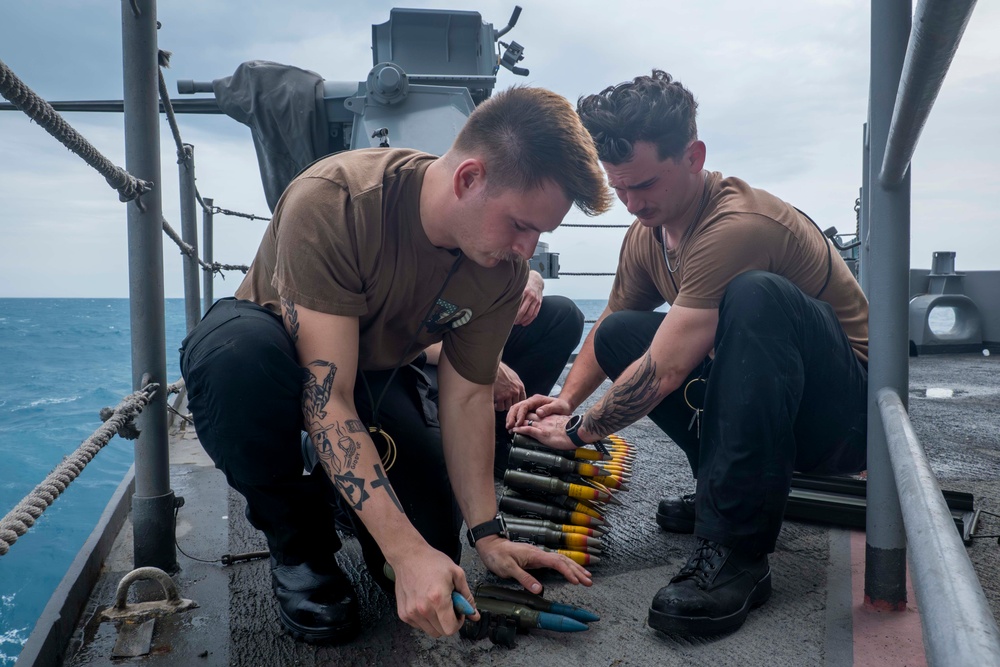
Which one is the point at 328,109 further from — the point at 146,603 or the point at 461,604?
the point at 461,604

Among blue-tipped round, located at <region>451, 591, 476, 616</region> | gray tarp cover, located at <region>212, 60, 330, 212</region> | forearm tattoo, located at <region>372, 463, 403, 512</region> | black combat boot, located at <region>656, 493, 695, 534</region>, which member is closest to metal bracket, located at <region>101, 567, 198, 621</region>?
forearm tattoo, located at <region>372, 463, 403, 512</region>

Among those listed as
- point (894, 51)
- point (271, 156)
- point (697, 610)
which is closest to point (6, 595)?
point (271, 156)

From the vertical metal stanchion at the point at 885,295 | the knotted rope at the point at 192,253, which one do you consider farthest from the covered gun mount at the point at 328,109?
the vertical metal stanchion at the point at 885,295

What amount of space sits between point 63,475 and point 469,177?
1.01m

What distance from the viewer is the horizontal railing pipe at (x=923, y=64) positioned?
644mm

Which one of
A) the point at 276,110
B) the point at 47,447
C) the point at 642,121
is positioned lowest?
the point at 47,447

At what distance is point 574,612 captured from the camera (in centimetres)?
159

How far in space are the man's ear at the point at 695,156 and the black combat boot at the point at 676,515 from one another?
1.05 meters

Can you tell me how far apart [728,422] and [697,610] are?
0.43 metres

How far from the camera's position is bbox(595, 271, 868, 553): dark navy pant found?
1.66 m

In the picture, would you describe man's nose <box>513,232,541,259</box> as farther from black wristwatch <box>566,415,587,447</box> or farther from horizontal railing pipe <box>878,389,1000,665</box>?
horizontal railing pipe <box>878,389,1000,665</box>

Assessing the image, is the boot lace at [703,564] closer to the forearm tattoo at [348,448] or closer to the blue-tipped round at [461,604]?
the blue-tipped round at [461,604]

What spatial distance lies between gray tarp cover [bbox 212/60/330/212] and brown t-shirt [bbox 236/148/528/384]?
10.9 ft

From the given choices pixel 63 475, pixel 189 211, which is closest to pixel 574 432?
pixel 63 475
